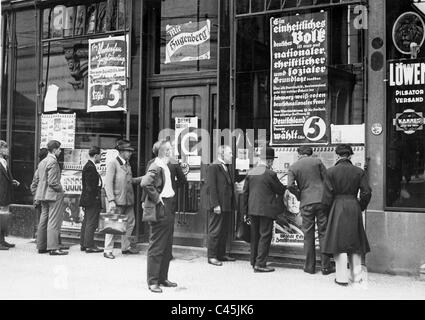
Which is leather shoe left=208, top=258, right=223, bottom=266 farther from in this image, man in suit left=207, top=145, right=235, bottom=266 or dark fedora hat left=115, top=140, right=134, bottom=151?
dark fedora hat left=115, top=140, right=134, bottom=151

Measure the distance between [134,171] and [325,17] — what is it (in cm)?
428

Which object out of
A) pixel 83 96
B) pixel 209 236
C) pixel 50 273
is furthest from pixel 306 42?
pixel 50 273

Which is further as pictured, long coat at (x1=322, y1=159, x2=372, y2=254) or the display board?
the display board

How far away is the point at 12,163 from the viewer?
11.8m

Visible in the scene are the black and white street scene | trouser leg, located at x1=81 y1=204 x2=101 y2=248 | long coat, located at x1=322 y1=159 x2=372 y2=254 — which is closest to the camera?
long coat, located at x1=322 y1=159 x2=372 y2=254

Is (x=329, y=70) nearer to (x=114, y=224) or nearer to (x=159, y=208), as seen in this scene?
(x=159, y=208)

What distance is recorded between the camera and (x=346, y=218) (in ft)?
24.1

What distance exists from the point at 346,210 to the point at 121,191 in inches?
156

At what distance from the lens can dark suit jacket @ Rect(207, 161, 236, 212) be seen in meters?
8.88

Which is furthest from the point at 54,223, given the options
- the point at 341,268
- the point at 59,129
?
the point at 341,268

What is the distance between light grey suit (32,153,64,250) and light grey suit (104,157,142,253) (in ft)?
3.03

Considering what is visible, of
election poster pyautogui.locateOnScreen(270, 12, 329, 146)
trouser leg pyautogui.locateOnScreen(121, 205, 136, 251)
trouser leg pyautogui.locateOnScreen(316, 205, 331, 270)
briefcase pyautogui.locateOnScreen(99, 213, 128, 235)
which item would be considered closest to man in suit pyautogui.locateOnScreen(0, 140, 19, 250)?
trouser leg pyautogui.locateOnScreen(121, 205, 136, 251)

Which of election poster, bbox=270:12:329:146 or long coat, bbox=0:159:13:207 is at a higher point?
election poster, bbox=270:12:329:146
